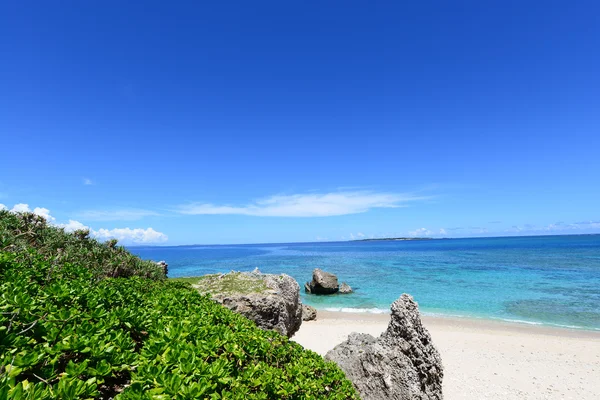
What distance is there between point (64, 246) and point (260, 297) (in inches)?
321

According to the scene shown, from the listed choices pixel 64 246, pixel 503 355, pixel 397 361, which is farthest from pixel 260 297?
pixel 503 355

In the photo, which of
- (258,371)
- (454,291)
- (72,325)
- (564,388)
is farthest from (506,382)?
(454,291)

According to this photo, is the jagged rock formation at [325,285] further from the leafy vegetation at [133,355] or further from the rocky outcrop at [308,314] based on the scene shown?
the leafy vegetation at [133,355]

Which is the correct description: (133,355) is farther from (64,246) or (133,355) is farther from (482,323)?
(482,323)

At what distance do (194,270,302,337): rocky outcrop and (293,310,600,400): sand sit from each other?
2973mm

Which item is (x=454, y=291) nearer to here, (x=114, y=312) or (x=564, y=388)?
(x=564, y=388)

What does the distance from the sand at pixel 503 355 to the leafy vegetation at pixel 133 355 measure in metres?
10.5

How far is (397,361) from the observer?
8.30 meters

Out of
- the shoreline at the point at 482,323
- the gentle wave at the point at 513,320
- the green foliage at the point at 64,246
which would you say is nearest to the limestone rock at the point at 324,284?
the shoreline at the point at 482,323

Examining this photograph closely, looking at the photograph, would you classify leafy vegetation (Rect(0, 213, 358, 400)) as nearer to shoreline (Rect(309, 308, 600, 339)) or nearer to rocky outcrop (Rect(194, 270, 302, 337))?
rocky outcrop (Rect(194, 270, 302, 337))

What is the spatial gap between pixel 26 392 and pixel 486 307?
35.4 m

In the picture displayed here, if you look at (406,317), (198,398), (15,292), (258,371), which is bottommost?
(406,317)

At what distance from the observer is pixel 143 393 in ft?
8.27

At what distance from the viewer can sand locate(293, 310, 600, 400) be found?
12.0m
